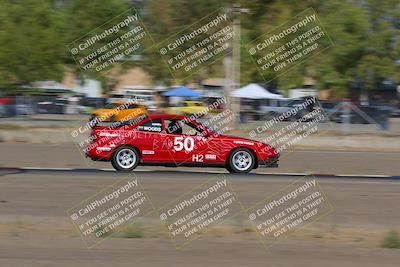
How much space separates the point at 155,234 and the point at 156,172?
6.99m

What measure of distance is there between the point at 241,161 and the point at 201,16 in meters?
31.7

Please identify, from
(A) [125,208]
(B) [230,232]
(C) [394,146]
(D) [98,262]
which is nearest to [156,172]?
(A) [125,208]

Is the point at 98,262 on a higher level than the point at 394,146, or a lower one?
higher

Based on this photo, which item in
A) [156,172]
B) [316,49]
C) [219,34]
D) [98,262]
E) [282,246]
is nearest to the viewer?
[98,262]

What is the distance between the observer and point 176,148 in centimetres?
1617

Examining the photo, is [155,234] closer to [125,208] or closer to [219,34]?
[125,208]

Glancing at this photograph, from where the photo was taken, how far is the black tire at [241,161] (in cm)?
1623

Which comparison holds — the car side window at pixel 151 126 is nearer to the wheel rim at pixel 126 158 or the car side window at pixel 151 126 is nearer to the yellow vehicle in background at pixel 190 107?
the wheel rim at pixel 126 158

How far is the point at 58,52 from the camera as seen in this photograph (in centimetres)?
4275

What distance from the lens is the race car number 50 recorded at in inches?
Answer: 636

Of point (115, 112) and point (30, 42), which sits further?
point (30, 42)

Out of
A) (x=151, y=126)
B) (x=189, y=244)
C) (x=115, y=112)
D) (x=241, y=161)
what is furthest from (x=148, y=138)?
(x=115, y=112)

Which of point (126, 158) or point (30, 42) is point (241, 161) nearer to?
point (126, 158)

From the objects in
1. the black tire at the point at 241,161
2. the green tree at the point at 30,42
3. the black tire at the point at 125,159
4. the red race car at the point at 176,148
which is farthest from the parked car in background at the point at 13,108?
the black tire at the point at 241,161
